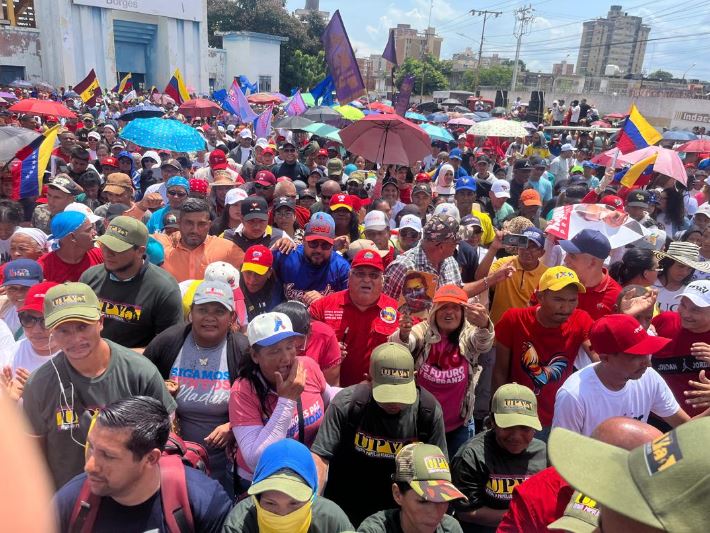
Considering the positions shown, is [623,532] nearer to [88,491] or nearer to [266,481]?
[266,481]

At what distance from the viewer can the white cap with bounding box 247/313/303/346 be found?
8.86 feet

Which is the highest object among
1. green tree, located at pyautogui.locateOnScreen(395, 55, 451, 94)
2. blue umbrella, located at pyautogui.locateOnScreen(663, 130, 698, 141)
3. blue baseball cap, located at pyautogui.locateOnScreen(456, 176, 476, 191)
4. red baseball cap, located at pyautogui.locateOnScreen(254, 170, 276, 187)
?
green tree, located at pyautogui.locateOnScreen(395, 55, 451, 94)

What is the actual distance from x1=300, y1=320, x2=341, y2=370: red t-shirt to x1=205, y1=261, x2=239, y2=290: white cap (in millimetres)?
713

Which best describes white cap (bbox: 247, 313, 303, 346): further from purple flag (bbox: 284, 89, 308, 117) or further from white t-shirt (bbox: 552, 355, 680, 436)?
purple flag (bbox: 284, 89, 308, 117)

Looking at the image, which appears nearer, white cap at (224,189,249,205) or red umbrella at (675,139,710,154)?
white cap at (224,189,249,205)

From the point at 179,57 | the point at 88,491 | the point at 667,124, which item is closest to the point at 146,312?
the point at 88,491

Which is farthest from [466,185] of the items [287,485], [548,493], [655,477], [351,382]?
[655,477]

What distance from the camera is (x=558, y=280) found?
337 centimetres

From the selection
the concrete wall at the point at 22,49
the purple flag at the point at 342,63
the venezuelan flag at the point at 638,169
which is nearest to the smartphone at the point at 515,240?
the venezuelan flag at the point at 638,169

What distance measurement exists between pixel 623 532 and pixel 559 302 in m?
2.37

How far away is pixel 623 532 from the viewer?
114 cm

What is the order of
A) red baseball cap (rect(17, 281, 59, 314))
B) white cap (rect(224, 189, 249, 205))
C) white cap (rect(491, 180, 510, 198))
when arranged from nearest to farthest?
red baseball cap (rect(17, 281, 59, 314))
white cap (rect(224, 189, 249, 205))
white cap (rect(491, 180, 510, 198))

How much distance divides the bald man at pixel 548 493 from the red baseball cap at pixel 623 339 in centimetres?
64

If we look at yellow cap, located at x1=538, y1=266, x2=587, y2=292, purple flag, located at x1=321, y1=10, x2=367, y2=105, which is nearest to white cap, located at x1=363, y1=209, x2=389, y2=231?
yellow cap, located at x1=538, y1=266, x2=587, y2=292
